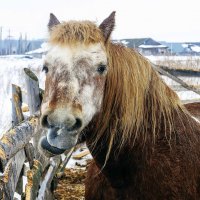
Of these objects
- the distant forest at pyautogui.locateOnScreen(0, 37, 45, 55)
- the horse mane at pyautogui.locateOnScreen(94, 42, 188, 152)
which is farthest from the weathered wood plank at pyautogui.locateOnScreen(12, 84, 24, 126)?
the distant forest at pyautogui.locateOnScreen(0, 37, 45, 55)

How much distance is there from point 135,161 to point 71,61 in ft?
3.03

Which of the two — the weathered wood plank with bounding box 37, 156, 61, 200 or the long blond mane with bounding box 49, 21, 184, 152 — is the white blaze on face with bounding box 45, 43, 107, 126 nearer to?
the long blond mane with bounding box 49, 21, 184, 152

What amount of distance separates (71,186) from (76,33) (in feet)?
10.8

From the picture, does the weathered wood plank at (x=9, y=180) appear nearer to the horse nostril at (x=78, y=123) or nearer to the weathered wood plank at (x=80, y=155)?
the horse nostril at (x=78, y=123)

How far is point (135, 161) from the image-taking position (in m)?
2.62

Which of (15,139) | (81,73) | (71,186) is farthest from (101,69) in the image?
(71,186)

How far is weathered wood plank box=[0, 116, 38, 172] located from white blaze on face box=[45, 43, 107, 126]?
475mm

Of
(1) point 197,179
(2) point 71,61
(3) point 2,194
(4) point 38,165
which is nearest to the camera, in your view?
(3) point 2,194

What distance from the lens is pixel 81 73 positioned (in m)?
2.25

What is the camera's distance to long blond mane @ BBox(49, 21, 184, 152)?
8.10 feet

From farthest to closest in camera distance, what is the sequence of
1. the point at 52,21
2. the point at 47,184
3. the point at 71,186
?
1. the point at 71,186
2. the point at 47,184
3. the point at 52,21

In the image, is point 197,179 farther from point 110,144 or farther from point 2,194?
point 2,194

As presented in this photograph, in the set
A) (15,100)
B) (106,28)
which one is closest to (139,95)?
(106,28)

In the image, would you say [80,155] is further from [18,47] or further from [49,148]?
[18,47]
